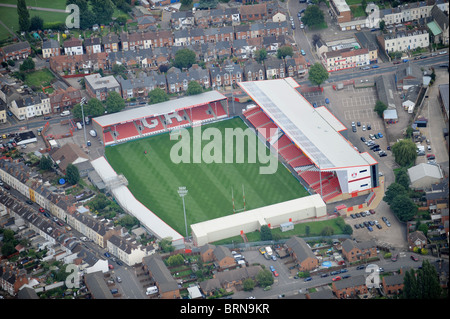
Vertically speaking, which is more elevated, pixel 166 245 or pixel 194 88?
pixel 194 88

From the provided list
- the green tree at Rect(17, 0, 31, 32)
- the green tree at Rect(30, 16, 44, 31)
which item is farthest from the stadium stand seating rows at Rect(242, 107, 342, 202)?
the green tree at Rect(17, 0, 31, 32)

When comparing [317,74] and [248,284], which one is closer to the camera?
[248,284]

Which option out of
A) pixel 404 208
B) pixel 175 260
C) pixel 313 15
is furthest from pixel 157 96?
pixel 404 208

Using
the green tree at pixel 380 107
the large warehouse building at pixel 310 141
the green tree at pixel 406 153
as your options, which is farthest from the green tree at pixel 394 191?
the green tree at pixel 380 107

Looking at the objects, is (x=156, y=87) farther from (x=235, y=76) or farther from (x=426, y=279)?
(x=426, y=279)

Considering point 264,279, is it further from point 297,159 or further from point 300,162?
point 297,159

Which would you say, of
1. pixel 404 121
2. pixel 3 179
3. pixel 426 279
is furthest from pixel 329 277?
pixel 3 179
